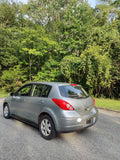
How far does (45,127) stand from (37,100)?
826 mm

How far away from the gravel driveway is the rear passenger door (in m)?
0.54

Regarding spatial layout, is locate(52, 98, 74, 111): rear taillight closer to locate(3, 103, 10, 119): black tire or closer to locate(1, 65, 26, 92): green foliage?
locate(3, 103, 10, 119): black tire

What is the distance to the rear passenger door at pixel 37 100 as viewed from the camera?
3.59 meters

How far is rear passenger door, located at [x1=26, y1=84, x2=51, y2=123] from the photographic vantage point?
359 cm

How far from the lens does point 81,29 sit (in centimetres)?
1505

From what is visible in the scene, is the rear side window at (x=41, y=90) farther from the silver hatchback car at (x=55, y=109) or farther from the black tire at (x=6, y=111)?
the black tire at (x=6, y=111)

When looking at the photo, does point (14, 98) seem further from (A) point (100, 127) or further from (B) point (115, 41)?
(B) point (115, 41)

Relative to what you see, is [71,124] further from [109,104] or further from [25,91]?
[109,104]

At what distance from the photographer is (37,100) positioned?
3.74 m

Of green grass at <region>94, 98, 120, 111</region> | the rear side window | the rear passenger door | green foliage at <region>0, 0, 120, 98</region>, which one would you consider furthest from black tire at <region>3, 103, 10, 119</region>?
green foliage at <region>0, 0, 120, 98</region>

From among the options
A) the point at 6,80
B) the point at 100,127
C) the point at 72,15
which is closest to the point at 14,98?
the point at 100,127

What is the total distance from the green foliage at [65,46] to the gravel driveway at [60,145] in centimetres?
729

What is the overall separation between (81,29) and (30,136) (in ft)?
47.3

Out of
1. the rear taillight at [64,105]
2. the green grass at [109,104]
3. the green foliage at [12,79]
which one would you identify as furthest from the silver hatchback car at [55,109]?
the green foliage at [12,79]
